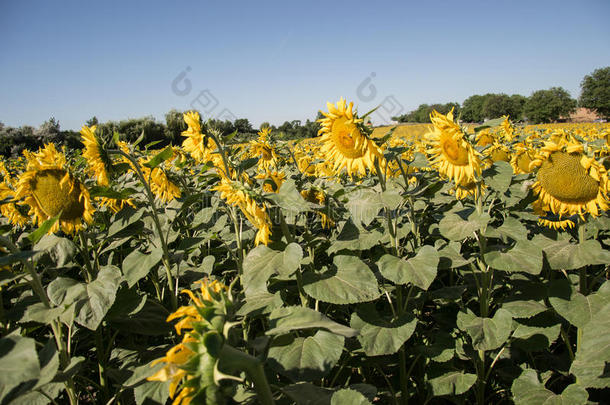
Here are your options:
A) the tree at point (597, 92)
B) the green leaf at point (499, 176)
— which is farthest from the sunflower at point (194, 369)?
the tree at point (597, 92)

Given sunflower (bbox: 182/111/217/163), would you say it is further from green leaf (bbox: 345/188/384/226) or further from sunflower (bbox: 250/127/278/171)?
sunflower (bbox: 250/127/278/171)

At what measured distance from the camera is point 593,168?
6.61 feet

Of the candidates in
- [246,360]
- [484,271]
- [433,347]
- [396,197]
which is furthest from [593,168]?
[246,360]

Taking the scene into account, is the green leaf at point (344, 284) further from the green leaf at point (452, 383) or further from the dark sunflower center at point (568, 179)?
the dark sunflower center at point (568, 179)

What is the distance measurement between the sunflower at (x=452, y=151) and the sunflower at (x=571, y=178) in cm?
41

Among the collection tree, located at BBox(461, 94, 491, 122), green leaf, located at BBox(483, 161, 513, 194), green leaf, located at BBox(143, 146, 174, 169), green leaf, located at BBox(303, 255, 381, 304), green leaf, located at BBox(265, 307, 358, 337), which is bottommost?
tree, located at BBox(461, 94, 491, 122)

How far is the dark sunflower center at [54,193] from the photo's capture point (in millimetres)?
2109

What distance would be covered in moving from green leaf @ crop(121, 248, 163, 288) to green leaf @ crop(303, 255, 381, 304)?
3.02 feet

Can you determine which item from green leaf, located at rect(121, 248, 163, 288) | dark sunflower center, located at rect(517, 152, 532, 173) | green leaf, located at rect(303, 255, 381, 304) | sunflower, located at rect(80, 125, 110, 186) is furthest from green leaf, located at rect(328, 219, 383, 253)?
dark sunflower center, located at rect(517, 152, 532, 173)

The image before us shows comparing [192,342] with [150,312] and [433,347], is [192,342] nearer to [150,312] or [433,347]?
[150,312]

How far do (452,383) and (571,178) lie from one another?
4.75ft

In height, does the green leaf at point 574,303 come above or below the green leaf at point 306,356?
below

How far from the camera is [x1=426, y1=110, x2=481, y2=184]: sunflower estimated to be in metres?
2.13

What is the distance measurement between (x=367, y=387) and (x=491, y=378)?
5.49 ft
